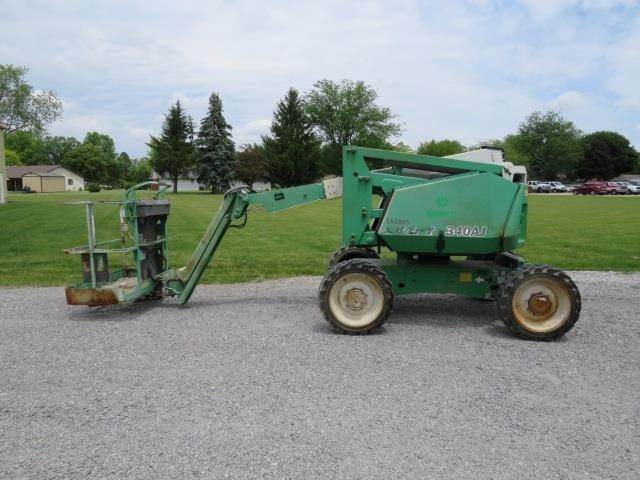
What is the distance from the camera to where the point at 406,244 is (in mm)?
6180

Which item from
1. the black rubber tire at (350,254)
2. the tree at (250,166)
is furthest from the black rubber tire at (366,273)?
the tree at (250,166)

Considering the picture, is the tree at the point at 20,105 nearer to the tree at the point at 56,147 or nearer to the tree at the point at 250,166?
the tree at the point at 250,166

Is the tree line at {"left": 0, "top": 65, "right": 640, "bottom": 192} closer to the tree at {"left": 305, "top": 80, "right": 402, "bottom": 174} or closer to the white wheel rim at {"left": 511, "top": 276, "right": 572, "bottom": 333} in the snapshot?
the tree at {"left": 305, "top": 80, "right": 402, "bottom": 174}

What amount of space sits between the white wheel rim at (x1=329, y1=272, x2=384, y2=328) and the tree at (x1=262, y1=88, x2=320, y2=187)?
56138 millimetres

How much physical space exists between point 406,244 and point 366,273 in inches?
25.1

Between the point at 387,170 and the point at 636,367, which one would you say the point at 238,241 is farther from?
the point at 636,367

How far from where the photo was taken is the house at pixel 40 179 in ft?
313

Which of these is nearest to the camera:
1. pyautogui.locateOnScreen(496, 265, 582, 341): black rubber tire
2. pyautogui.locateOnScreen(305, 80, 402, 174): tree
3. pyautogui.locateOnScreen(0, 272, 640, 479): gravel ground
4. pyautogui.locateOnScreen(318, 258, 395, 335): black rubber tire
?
pyautogui.locateOnScreen(0, 272, 640, 479): gravel ground

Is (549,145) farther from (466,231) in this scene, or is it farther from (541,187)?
(466,231)

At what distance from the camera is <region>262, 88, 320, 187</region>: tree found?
6162cm

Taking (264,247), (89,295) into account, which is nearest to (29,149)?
(264,247)

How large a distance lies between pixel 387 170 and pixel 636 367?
11.5ft

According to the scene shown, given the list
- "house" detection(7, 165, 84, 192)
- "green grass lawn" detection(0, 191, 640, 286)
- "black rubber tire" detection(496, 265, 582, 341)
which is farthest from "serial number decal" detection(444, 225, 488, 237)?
"house" detection(7, 165, 84, 192)

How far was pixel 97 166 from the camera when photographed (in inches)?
4488
